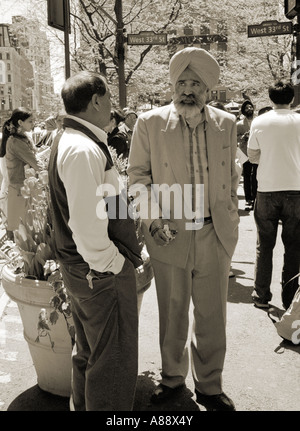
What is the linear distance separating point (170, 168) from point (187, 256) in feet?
1.77

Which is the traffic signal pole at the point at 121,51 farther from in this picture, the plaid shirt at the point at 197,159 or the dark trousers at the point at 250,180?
the plaid shirt at the point at 197,159

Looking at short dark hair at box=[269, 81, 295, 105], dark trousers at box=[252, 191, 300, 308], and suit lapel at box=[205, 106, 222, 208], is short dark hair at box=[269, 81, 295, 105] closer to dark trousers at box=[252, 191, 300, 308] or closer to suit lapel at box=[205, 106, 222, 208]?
dark trousers at box=[252, 191, 300, 308]

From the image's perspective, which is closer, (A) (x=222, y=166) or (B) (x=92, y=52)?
(A) (x=222, y=166)

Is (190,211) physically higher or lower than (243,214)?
higher

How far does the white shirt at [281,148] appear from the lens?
4980 mm

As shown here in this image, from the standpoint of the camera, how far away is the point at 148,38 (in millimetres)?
13195

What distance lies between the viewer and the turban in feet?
10.4

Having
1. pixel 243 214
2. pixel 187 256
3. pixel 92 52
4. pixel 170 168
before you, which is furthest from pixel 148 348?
pixel 92 52

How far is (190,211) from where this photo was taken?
11.0 ft

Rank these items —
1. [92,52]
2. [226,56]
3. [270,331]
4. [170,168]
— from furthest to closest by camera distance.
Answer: [226,56] → [92,52] → [270,331] → [170,168]

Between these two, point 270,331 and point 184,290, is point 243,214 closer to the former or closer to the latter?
point 270,331

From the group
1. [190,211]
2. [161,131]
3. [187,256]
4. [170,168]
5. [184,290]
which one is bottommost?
[184,290]

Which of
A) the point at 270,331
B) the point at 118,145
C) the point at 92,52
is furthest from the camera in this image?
the point at 92,52

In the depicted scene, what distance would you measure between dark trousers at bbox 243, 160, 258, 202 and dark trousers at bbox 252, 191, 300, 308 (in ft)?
21.2
